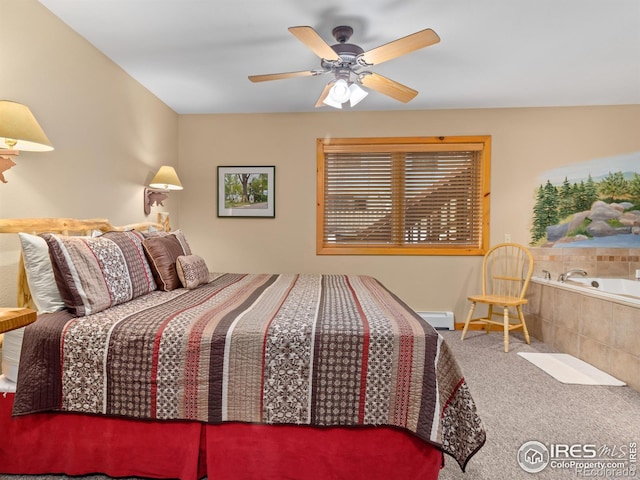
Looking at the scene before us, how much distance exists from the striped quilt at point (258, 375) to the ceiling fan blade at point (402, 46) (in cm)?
145

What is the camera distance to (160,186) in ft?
10.7

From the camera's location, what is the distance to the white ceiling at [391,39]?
7.03ft

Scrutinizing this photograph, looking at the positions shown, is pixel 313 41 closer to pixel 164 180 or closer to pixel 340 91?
pixel 340 91

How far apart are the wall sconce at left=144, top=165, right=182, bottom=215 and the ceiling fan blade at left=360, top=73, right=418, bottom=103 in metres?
1.91

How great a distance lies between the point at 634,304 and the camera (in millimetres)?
2486

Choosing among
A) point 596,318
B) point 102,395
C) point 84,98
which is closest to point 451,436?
point 102,395

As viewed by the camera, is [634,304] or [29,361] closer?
[29,361]

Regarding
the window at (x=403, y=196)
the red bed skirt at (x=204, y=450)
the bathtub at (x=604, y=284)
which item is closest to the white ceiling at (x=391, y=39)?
the window at (x=403, y=196)

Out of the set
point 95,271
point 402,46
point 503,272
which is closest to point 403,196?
point 503,272

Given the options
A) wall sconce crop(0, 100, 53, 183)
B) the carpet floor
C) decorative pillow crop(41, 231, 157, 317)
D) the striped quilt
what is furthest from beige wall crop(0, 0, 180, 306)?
the carpet floor

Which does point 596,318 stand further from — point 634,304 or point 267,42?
point 267,42

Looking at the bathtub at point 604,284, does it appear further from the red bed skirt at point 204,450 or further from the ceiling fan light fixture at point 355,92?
the red bed skirt at point 204,450

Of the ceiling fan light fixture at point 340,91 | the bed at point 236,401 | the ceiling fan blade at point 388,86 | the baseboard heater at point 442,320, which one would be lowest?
the baseboard heater at point 442,320

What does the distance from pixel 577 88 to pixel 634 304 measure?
80.4 inches
